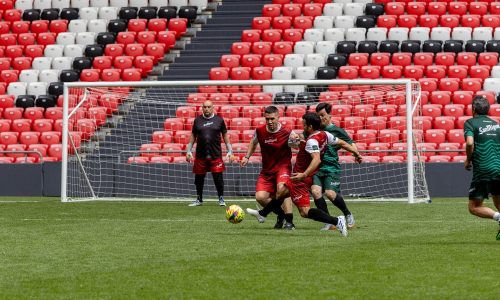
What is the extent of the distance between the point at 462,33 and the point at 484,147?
1827cm

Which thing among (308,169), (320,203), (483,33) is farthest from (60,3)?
(308,169)

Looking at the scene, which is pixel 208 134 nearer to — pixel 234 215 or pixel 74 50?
pixel 234 215

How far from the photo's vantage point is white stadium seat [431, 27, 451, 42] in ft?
101

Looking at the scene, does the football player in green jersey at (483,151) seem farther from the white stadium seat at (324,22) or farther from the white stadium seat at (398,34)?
the white stadium seat at (324,22)

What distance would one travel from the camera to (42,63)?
3322cm

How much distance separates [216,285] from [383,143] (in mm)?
17441

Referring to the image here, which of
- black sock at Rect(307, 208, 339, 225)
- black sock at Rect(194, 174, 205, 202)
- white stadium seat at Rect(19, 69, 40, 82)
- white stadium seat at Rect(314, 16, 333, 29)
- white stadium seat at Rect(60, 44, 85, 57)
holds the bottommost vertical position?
black sock at Rect(194, 174, 205, 202)

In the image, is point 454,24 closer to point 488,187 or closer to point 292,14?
point 292,14

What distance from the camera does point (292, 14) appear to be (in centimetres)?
3306

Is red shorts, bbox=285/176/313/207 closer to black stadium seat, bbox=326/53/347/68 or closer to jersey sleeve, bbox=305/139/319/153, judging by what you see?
jersey sleeve, bbox=305/139/319/153

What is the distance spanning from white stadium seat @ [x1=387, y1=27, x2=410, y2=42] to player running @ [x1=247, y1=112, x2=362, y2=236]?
1631 cm

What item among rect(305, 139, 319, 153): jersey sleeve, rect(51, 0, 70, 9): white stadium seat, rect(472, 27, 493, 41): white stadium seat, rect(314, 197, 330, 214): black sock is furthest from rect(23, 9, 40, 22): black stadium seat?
rect(305, 139, 319, 153): jersey sleeve

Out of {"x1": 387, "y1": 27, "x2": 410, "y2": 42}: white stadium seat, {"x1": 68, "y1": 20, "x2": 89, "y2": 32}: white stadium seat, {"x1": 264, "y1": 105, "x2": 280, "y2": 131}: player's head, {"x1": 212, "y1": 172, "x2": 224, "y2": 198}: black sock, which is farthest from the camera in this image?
{"x1": 68, "y1": 20, "x2": 89, "y2": 32}: white stadium seat

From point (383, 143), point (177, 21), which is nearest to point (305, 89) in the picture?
point (383, 143)
